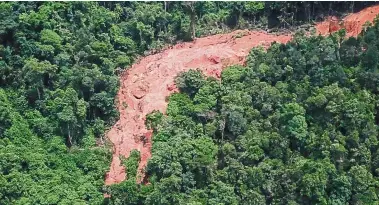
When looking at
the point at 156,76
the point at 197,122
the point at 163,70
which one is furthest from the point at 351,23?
the point at 156,76

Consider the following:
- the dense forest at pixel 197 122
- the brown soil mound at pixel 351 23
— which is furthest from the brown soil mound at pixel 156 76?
the brown soil mound at pixel 351 23

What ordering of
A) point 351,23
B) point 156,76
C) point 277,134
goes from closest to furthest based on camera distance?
point 277,134 < point 351,23 < point 156,76

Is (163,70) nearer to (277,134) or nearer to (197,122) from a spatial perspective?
(197,122)

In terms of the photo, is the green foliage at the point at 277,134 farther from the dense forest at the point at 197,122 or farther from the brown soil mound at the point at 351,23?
the brown soil mound at the point at 351,23

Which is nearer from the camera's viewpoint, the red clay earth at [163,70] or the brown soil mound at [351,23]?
the red clay earth at [163,70]

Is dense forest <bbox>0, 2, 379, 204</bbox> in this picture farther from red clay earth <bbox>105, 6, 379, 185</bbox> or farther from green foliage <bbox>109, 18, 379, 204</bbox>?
red clay earth <bbox>105, 6, 379, 185</bbox>
